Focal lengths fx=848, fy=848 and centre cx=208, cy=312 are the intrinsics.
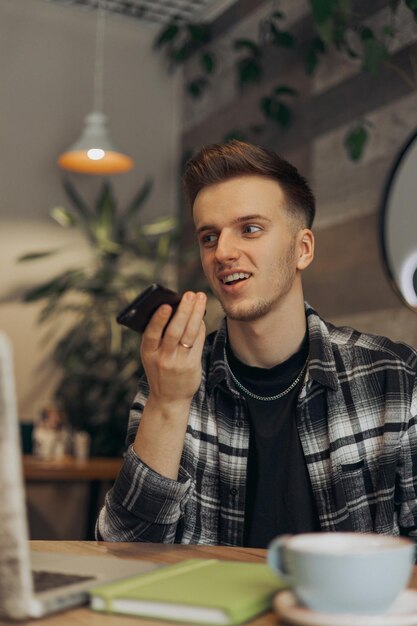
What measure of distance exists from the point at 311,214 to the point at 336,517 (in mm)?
743

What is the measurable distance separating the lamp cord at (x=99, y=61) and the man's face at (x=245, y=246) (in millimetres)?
3070

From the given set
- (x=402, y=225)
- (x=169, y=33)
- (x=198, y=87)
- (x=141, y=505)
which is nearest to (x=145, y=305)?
(x=141, y=505)

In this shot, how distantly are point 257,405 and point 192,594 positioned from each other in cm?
93

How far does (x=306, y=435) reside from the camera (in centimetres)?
160

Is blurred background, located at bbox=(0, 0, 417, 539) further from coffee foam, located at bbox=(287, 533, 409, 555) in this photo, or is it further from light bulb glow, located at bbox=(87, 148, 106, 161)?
coffee foam, located at bbox=(287, 533, 409, 555)

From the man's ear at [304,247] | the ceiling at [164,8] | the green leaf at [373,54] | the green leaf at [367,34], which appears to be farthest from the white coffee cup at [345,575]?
the ceiling at [164,8]

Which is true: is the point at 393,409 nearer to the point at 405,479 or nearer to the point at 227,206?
the point at 405,479

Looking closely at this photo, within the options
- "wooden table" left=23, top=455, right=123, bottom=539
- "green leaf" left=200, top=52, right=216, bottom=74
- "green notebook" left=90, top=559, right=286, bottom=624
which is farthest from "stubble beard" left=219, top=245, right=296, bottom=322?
"green leaf" left=200, top=52, right=216, bottom=74

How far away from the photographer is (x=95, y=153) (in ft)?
13.0

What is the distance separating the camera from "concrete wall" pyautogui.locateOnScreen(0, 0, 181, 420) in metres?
4.42

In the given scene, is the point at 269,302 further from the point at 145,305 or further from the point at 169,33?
the point at 169,33

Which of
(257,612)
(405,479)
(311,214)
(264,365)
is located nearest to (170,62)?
(311,214)

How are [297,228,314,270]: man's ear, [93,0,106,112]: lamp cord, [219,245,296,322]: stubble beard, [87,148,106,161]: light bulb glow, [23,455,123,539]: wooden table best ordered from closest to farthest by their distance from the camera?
[219,245,296,322]: stubble beard, [297,228,314,270]: man's ear, [23,455,123,539]: wooden table, [87,148,106,161]: light bulb glow, [93,0,106,112]: lamp cord

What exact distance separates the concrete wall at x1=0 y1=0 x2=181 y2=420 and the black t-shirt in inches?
115
